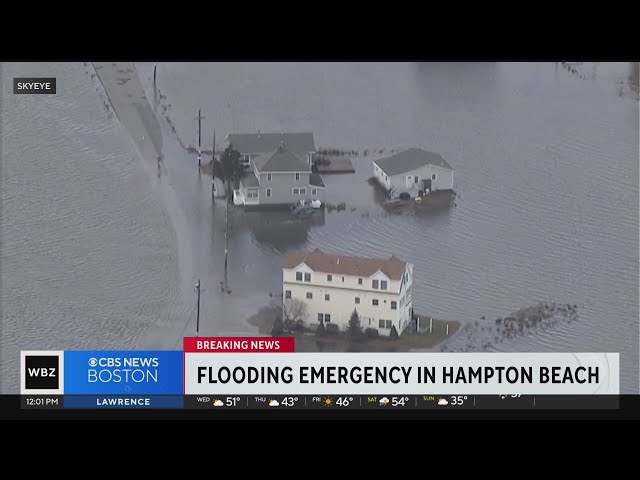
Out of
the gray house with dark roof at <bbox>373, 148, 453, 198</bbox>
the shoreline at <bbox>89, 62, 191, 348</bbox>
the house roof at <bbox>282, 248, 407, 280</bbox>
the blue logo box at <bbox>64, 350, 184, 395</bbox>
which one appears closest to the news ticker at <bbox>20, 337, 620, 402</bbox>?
the blue logo box at <bbox>64, 350, 184, 395</bbox>

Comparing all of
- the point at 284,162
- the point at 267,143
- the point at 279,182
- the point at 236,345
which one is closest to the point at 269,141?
the point at 267,143

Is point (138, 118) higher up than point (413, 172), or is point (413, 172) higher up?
point (138, 118)

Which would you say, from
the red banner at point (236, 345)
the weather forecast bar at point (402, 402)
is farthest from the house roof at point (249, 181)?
the weather forecast bar at point (402, 402)

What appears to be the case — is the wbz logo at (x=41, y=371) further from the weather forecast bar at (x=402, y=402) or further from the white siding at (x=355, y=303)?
the white siding at (x=355, y=303)

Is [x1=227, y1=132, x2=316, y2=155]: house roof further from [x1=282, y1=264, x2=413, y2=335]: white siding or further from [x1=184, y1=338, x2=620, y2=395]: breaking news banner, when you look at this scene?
[x1=184, y1=338, x2=620, y2=395]: breaking news banner

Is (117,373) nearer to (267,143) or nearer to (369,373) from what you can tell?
(369,373)

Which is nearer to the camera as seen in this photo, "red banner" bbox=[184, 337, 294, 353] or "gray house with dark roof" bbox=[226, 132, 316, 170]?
"red banner" bbox=[184, 337, 294, 353]

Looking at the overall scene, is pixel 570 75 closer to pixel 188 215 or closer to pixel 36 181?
pixel 188 215
